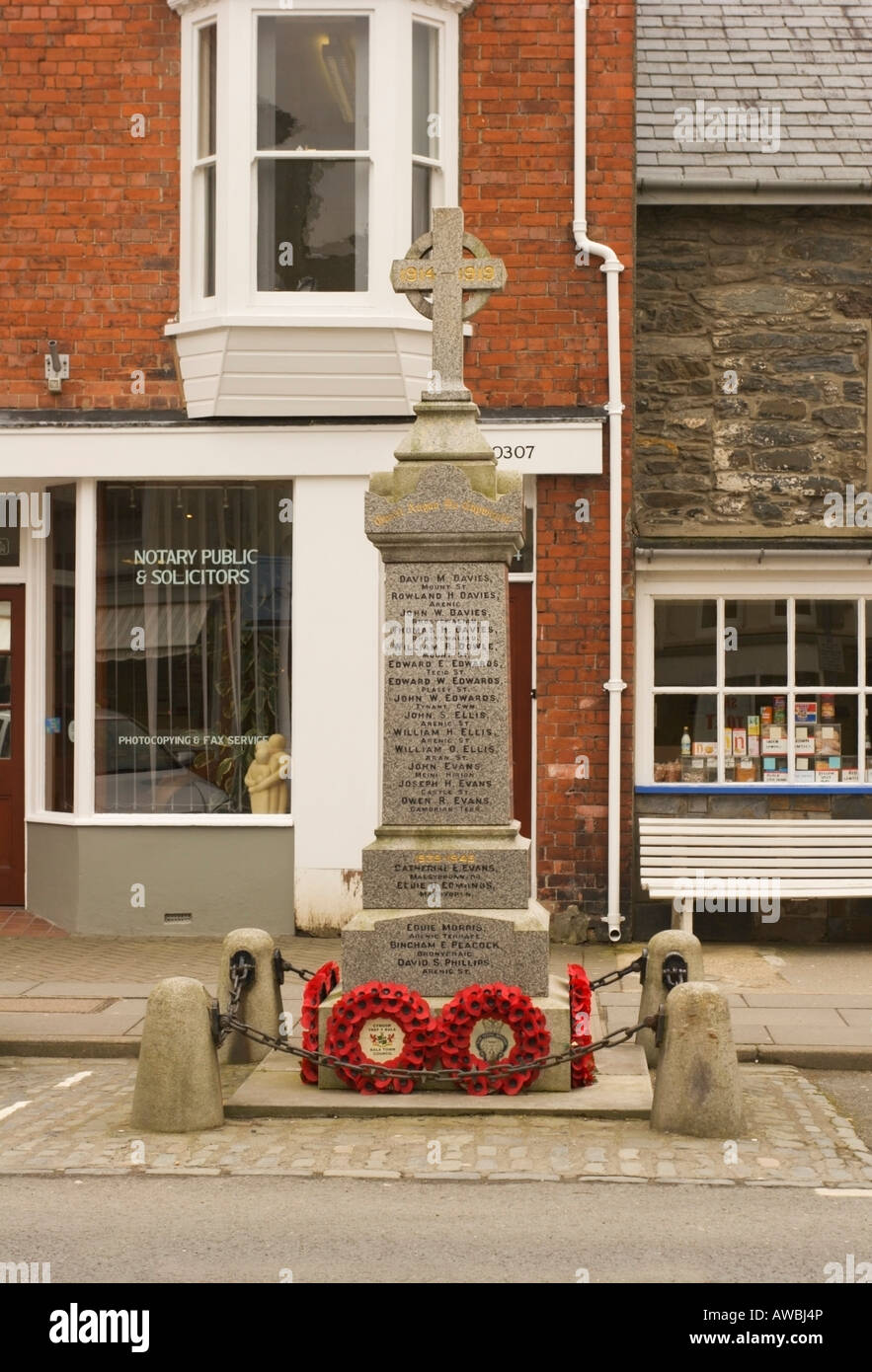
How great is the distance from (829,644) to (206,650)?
483 cm

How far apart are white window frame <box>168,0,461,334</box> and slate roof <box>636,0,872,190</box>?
2138 millimetres

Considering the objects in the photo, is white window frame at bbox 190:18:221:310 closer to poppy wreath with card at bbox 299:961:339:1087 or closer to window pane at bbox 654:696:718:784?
window pane at bbox 654:696:718:784

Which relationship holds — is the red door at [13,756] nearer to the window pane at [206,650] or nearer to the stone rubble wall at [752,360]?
the window pane at [206,650]

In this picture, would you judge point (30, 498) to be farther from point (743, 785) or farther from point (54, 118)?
point (743, 785)

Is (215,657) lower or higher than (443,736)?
higher

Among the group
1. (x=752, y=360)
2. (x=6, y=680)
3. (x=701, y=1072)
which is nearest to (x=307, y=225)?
A: (x=752, y=360)

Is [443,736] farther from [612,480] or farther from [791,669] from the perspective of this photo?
[791,669]

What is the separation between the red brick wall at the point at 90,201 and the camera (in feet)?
43.2

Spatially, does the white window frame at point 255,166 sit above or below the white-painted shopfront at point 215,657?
above

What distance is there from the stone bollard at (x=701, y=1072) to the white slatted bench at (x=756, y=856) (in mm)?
4838

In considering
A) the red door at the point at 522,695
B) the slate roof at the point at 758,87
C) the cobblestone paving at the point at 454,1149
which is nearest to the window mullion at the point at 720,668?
the red door at the point at 522,695

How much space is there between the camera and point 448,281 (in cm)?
894

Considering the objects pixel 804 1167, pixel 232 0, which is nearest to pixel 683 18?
pixel 232 0

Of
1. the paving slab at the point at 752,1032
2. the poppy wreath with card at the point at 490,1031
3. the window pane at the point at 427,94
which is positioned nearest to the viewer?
the poppy wreath with card at the point at 490,1031
